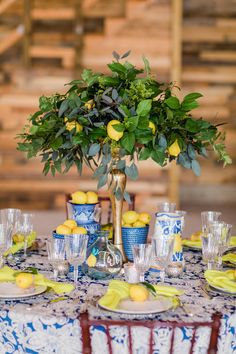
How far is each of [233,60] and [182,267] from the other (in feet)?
16.1

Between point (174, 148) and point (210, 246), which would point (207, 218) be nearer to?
point (210, 246)

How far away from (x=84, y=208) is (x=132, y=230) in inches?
7.9

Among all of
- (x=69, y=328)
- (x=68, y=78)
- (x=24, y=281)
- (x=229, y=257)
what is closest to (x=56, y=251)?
(x=24, y=281)

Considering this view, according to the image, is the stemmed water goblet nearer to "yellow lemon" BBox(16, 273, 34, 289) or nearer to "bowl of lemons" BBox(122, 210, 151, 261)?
"bowl of lemons" BBox(122, 210, 151, 261)

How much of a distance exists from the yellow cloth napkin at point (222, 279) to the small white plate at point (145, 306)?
0.22 m

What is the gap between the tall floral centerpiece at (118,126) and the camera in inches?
84.7

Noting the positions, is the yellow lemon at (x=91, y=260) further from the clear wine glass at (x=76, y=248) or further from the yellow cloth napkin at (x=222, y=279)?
the yellow cloth napkin at (x=222, y=279)

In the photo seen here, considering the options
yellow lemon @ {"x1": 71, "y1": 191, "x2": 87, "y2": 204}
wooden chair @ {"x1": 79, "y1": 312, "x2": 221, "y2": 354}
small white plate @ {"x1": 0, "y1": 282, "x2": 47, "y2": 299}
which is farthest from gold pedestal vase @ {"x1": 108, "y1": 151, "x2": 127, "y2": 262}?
wooden chair @ {"x1": 79, "y1": 312, "x2": 221, "y2": 354}

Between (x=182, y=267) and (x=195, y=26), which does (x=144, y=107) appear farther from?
(x=195, y=26)

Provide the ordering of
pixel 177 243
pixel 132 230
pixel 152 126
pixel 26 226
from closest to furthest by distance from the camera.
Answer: pixel 152 126, pixel 177 243, pixel 132 230, pixel 26 226

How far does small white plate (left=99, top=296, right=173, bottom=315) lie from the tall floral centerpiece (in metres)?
0.47

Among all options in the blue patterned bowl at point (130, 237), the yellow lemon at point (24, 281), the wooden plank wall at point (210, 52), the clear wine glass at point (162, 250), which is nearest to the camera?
the yellow lemon at point (24, 281)

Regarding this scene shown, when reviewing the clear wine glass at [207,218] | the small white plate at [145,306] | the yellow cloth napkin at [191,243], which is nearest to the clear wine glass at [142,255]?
the small white plate at [145,306]

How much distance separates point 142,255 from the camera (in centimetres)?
204
